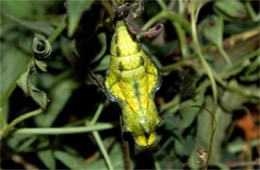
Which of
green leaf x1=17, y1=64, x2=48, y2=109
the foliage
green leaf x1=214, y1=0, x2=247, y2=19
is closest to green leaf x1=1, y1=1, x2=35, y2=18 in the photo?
the foliage

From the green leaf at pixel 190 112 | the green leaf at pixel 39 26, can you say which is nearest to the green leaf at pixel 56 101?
the green leaf at pixel 39 26

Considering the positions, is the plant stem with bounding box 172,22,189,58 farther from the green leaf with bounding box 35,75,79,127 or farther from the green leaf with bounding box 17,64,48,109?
the green leaf with bounding box 17,64,48,109

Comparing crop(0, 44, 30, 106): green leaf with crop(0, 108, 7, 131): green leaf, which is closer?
crop(0, 108, 7, 131): green leaf

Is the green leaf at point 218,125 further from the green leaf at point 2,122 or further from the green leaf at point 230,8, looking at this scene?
the green leaf at point 2,122

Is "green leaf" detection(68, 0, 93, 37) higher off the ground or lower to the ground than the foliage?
higher

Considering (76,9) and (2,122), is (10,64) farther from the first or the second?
(76,9)

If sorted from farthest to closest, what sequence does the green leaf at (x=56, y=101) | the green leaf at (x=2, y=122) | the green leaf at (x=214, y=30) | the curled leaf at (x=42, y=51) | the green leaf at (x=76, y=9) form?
1. the green leaf at (x=214, y=30)
2. the green leaf at (x=56, y=101)
3. the green leaf at (x=2, y=122)
4. the curled leaf at (x=42, y=51)
5. the green leaf at (x=76, y=9)

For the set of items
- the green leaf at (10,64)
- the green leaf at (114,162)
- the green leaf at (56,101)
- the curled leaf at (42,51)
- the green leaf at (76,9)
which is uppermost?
the green leaf at (76,9)

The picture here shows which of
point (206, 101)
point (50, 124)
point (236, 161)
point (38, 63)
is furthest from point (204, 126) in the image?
point (38, 63)
